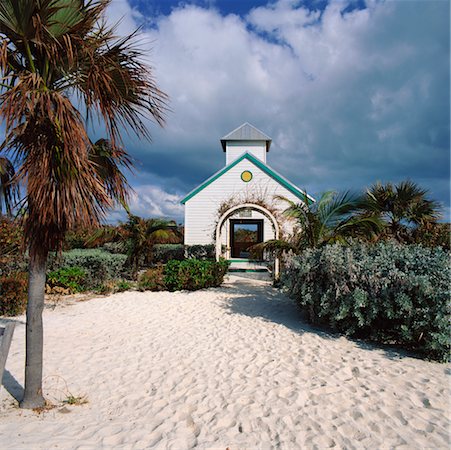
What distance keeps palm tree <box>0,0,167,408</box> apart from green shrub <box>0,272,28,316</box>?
5107 millimetres

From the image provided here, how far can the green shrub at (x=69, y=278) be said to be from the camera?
33.6 feet

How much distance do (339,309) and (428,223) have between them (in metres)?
6.72

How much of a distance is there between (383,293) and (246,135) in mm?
16548

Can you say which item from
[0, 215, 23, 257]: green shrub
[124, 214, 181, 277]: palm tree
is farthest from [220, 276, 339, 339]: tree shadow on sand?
[0, 215, 23, 257]: green shrub

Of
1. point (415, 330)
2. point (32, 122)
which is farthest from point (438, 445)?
point (32, 122)

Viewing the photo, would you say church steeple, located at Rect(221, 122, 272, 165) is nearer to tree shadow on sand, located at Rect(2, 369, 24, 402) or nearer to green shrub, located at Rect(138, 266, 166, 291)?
green shrub, located at Rect(138, 266, 166, 291)

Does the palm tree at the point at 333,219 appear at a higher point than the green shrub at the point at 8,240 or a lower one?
higher

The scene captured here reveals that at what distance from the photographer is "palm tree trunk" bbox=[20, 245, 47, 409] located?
11.8 ft

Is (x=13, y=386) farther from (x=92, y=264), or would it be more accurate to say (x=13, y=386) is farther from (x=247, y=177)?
(x=247, y=177)

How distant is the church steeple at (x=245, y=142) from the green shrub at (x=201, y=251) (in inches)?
273

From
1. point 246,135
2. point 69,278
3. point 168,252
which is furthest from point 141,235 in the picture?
point 246,135

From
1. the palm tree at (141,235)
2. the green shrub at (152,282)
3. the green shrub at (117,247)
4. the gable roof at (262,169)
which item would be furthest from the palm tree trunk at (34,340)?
the gable roof at (262,169)

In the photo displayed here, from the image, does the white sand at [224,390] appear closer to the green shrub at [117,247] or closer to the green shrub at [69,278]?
the green shrub at [69,278]

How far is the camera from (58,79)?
3561 millimetres
